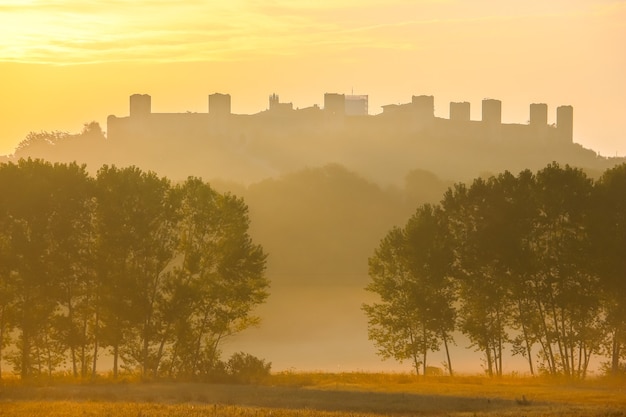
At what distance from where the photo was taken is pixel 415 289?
64.5m

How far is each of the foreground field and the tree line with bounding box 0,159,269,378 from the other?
5.16 m

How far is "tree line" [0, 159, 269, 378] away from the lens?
198 feet

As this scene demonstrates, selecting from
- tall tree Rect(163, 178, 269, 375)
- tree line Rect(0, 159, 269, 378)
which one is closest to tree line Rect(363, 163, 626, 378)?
tall tree Rect(163, 178, 269, 375)

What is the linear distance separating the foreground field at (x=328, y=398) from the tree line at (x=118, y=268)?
516cm

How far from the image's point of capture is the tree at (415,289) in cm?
6372

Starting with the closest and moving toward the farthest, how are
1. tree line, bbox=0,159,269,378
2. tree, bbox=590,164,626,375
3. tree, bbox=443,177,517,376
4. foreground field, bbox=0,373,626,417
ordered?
foreground field, bbox=0,373,626,417 < tree line, bbox=0,159,269,378 < tree, bbox=590,164,626,375 < tree, bbox=443,177,517,376

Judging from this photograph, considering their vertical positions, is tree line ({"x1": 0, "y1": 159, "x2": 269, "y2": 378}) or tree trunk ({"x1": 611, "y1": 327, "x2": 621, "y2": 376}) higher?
tree line ({"x1": 0, "y1": 159, "x2": 269, "y2": 378})

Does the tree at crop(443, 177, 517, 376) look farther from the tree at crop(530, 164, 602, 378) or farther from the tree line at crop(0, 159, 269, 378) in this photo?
the tree line at crop(0, 159, 269, 378)

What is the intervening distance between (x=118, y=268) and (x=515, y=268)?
65.2ft

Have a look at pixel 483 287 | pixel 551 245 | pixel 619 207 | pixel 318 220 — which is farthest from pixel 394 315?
pixel 318 220

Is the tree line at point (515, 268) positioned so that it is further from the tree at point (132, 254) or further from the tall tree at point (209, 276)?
the tree at point (132, 254)

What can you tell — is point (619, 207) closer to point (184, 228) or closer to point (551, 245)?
point (551, 245)

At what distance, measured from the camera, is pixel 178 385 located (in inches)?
2135

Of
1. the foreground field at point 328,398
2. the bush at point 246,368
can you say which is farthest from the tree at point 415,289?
the bush at point 246,368
